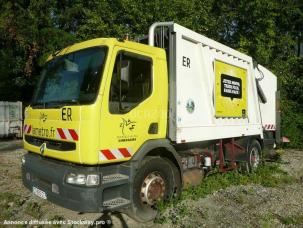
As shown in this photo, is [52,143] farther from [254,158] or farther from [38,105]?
[254,158]

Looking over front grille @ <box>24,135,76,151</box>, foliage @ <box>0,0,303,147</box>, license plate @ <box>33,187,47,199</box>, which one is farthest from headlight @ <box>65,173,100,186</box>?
foliage @ <box>0,0,303,147</box>

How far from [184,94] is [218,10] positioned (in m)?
17.6

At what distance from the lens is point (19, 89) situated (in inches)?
867

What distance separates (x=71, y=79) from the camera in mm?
5281

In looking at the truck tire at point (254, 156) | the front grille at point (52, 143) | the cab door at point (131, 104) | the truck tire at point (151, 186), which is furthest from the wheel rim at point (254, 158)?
the front grille at point (52, 143)

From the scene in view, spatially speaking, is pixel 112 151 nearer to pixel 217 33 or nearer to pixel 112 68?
pixel 112 68

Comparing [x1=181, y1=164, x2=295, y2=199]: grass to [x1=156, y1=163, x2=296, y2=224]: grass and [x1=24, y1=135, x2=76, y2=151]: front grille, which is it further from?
[x1=24, y1=135, x2=76, y2=151]: front grille

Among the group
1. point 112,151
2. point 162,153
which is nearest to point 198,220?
point 162,153

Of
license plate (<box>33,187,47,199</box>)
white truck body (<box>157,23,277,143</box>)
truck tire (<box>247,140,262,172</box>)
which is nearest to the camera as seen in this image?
license plate (<box>33,187,47,199</box>)

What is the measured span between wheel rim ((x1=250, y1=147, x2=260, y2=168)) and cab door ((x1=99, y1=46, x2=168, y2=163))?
4.02 meters

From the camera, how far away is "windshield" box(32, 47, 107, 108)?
4906mm

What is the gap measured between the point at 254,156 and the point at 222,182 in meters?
2.07

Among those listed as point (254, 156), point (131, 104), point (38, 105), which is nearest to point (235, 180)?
point (254, 156)

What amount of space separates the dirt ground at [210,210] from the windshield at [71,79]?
70.0 inches
